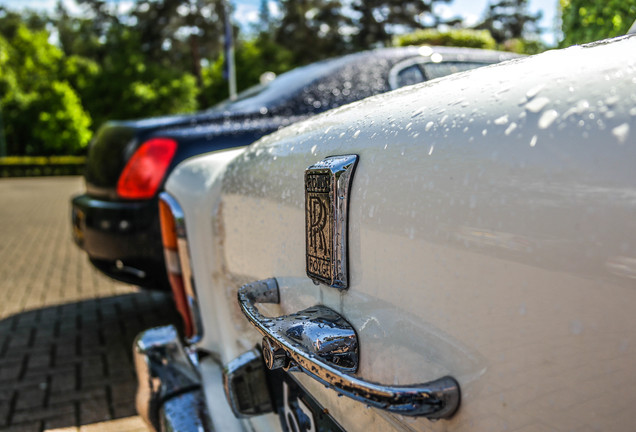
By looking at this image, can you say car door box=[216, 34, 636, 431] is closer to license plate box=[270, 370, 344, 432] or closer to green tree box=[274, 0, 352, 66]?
license plate box=[270, 370, 344, 432]

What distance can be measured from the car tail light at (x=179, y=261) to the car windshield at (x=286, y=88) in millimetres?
1817

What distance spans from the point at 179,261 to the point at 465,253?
3.83ft

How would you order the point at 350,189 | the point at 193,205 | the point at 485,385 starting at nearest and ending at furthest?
the point at 485,385 < the point at 350,189 < the point at 193,205

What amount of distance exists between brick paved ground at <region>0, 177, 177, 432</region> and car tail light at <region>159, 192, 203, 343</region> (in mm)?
1148

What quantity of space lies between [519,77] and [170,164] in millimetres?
2670

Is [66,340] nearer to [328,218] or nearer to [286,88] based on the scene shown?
[286,88]

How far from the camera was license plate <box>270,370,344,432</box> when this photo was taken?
1062mm

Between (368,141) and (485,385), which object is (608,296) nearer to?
(485,385)

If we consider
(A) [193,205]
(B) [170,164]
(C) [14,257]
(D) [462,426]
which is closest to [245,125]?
(B) [170,164]

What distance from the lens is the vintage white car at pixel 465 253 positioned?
543 millimetres

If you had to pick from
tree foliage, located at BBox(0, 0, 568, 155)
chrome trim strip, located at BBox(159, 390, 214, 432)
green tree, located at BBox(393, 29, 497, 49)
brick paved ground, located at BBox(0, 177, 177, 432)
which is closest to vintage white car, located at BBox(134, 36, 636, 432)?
chrome trim strip, located at BBox(159, 390, 214, 432)

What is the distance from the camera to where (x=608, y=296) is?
1.71 feet

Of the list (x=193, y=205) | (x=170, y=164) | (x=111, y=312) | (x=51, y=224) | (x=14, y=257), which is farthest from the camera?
(x=51, y=224)

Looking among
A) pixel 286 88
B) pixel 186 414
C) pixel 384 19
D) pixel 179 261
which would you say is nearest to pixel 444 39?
pixel 286 88
